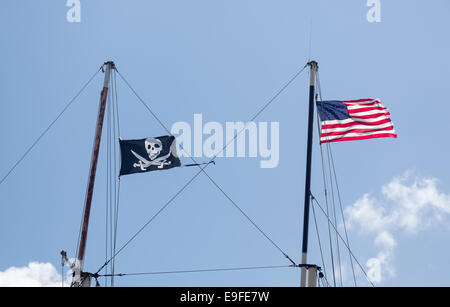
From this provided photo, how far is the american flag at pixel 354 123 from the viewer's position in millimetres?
23906

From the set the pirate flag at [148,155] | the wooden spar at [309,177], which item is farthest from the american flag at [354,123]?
the pirate flag at [148,155]

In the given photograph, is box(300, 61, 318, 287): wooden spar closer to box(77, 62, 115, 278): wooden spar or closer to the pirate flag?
the pirate flag

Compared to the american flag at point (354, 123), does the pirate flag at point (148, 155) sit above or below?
below

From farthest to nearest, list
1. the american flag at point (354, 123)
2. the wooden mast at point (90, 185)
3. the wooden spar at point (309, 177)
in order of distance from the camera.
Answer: the wooden mast at point (90, 185)
the american flag at point (354, 123)
the wooden spar at point (309, 177)

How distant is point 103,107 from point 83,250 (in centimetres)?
690

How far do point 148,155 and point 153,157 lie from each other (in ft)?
0.77

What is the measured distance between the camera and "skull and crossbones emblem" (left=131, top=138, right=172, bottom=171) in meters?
24.9

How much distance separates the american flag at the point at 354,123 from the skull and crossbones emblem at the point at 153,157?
6.60m

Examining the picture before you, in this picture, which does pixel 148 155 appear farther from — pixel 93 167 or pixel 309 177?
pixel 309 177

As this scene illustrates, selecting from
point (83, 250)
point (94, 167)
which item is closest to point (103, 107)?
point (94, 167)

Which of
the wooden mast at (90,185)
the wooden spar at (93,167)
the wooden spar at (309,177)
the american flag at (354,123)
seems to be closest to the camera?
the wooden spar at (309,177)

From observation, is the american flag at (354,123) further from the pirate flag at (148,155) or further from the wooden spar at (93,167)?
the wooden spar at (93,167)
